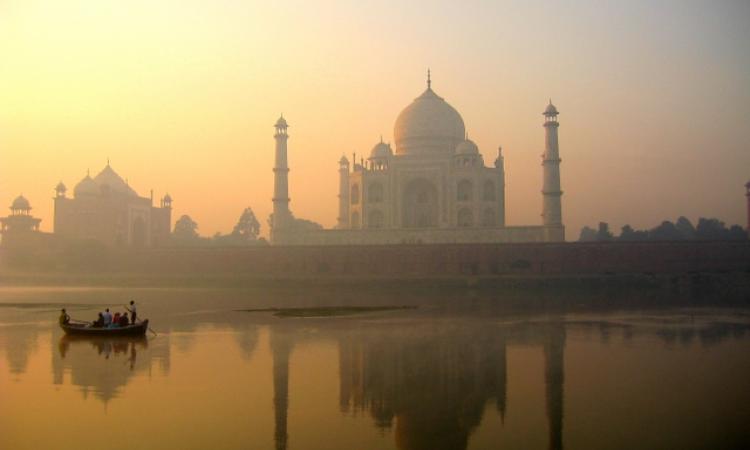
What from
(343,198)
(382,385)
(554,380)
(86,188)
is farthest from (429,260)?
(86,188)

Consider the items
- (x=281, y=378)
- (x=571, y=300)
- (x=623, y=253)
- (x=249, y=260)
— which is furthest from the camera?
(x=249, y=260)

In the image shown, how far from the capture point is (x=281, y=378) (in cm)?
823

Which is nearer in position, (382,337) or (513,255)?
(382,337)

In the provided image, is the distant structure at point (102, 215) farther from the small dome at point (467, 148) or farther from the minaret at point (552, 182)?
the minaret at point (552, 182)

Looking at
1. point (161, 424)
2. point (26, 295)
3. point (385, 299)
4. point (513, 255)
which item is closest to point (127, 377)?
point (161, 424)

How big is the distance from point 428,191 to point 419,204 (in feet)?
2.43

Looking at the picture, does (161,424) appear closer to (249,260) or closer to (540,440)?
(540,440)

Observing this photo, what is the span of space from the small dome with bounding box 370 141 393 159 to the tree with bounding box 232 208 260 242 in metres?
25.7

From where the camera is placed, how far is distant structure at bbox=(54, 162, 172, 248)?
3612cm

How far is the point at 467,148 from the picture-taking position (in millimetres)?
33281

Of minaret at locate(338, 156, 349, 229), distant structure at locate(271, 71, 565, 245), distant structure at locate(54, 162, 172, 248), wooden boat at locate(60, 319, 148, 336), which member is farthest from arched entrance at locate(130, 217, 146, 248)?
wooden boat at locate(60, 319, 148, 336)

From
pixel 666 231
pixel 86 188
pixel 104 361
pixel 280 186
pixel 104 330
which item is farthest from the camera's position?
pixel 666 231

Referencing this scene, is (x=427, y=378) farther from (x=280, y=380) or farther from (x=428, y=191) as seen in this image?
(x=428, y=191)

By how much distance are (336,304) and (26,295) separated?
10.5 m
